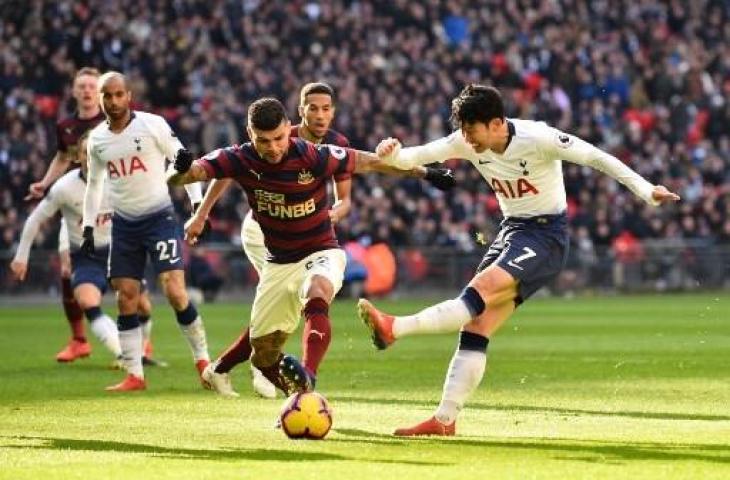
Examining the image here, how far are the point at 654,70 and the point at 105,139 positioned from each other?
28744 mm

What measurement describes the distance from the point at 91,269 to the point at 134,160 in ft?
11.0

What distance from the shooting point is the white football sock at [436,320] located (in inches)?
413

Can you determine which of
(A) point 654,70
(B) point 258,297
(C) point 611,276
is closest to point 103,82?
(B) point 258,297

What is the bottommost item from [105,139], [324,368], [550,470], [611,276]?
[611,276]

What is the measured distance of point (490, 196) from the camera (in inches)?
1485

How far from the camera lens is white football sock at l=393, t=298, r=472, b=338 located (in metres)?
10.5

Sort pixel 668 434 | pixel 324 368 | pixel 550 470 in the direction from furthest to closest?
pixel 324 368
pixel 668 434
pixel 550 470

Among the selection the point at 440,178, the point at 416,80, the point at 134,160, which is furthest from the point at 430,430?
the point at 416,80

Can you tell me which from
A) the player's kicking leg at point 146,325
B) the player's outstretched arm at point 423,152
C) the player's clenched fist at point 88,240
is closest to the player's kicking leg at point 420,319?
the player's outstretched arm at point 423,152

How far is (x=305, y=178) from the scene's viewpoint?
1148 cm

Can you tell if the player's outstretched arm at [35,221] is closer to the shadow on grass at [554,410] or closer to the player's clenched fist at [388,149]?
the shadow on grass at [554,410]

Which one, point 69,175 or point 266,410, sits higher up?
point 69,175

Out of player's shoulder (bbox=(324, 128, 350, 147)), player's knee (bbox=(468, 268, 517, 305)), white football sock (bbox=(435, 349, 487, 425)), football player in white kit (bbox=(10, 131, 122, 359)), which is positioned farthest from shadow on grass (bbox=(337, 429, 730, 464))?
football player in white kit (bbox=(10, 131, 122, 359))

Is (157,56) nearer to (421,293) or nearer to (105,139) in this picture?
(421,293)
